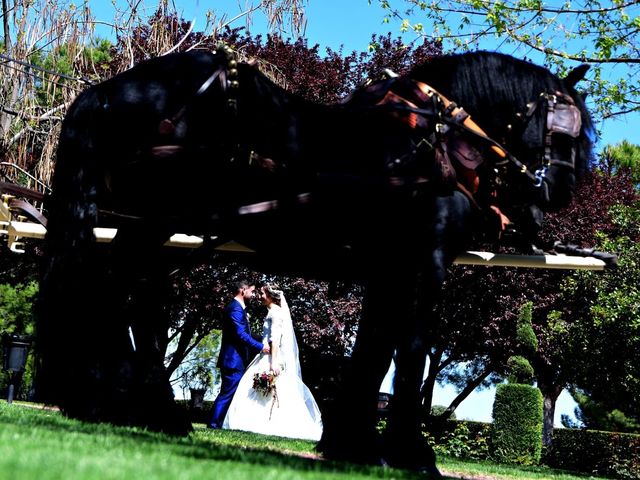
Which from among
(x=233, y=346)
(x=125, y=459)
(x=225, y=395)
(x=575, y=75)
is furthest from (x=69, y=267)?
(x=225, y=395)

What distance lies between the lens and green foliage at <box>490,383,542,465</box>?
1686cm

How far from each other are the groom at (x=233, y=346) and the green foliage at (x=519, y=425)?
669cm

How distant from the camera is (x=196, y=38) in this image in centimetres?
2073

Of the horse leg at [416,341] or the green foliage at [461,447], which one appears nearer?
the horse leg at [416,341]

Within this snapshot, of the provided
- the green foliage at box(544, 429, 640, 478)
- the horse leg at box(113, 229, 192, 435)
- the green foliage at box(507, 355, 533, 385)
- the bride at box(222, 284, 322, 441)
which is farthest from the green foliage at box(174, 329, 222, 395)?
the horse leg at box(113, 229, 192, 435)

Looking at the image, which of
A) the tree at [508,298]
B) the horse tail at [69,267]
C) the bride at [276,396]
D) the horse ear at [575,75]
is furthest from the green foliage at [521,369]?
the horse tail at [69,267]

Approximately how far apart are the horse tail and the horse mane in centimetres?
224

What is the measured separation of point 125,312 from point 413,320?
5.71 ft

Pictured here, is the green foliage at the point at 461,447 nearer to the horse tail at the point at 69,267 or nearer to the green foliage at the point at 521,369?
the green foliage at the point at 521,369

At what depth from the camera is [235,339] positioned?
11836mm

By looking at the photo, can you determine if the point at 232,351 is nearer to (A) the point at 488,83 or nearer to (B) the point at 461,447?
(B) the point at 461,447

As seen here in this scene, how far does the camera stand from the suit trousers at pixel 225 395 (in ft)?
39.1

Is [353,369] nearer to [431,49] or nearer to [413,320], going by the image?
[413,320]

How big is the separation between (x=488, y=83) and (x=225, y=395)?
290 inches
